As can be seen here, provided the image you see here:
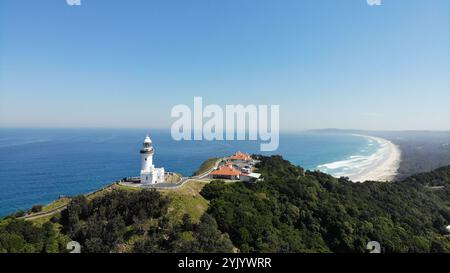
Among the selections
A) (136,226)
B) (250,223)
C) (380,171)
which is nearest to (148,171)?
(136,226)

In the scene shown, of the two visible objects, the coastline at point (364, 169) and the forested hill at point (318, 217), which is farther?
the coastline at point (364, 169)

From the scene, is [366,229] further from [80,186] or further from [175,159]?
[175,159]

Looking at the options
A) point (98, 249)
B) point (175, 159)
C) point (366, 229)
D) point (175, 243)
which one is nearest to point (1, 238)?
point (98, 249)

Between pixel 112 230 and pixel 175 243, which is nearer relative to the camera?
pixel 175 243

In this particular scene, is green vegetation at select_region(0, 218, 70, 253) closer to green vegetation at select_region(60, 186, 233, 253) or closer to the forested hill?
green vegetation at select_region(60, 186, 233, 253)

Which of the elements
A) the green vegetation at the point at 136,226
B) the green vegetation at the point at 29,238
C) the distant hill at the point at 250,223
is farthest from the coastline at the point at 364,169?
the green vegetation at the point at 29,238

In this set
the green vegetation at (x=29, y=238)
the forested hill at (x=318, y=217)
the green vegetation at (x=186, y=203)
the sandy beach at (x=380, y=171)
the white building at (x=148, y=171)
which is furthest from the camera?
the sandy beach at (x=380, y=171)

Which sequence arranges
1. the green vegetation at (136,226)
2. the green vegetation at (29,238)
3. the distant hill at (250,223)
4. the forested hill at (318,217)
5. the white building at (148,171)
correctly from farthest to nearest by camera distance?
the white building at (148,171)
the forested hill at (318,217)
the distant hill at (250,223)
the green vegetation at (136,226)
the green vegetation at (29,238)

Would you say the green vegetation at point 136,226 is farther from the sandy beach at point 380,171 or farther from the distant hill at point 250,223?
the sandy beach at point 380,171
